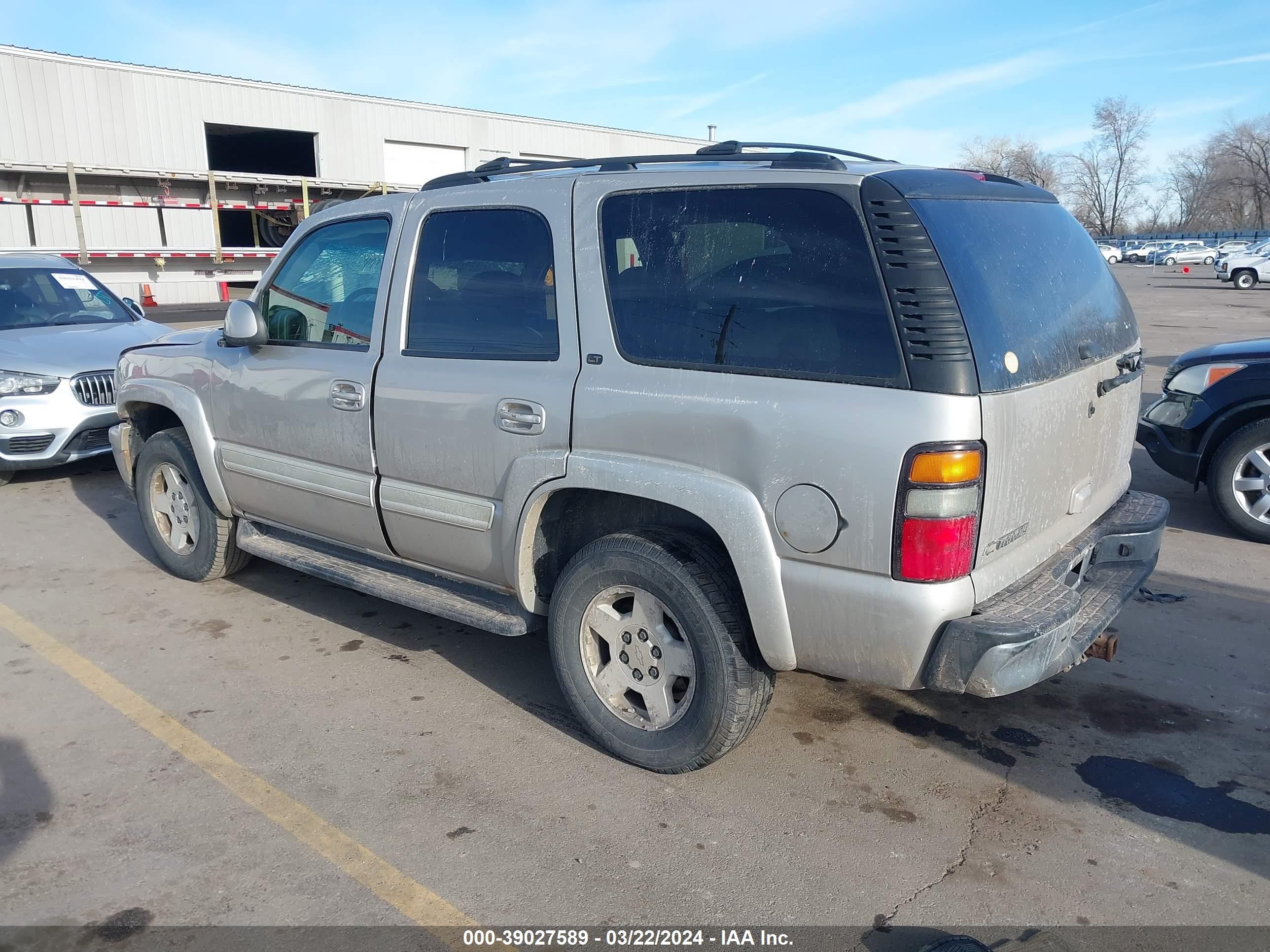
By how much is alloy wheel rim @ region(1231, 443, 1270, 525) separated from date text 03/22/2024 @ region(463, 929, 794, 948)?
4607mm

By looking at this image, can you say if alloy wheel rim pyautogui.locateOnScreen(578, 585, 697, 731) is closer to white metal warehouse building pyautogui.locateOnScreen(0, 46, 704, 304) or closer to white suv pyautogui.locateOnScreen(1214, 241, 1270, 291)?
white metal warehouse building pyautogui.locateOnScreen(0, 46, 704, 304)

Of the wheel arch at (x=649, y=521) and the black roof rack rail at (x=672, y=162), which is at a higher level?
the black roof rack rail at (x=672, y=162)

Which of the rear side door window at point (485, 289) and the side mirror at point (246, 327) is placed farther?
the side mirror at point (246, 327)

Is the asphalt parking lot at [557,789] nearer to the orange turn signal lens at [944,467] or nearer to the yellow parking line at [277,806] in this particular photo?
the yellow parking line at [277,806]

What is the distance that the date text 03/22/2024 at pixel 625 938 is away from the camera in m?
2.62

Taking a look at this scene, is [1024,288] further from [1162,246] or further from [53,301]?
[1162,246]

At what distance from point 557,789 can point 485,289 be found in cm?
187

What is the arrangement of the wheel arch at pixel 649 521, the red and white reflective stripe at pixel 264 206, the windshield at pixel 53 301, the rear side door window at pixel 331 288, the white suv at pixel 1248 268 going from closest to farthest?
the wheel arch at pixel 649 521 < the rear side door window at pixel 331 288 < the windshield at pixel 53 301 < the red and white reflective stripe at pixel 264 206 < the white suv at pixel 1248 268

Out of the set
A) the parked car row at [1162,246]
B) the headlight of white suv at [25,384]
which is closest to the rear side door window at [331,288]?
the headlight of white suv at [25,384]

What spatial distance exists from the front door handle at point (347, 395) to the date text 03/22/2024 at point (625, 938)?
217 cm

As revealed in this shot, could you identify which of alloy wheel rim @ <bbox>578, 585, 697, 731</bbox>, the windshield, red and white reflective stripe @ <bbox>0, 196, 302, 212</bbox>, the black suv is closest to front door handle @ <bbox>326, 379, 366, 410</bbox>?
alloy wheel rim @ <bbox>578, 585, 697, 731</bbox>

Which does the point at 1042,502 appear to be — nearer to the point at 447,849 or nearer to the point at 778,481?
the point at 778,481

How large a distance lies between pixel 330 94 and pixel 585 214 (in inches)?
952

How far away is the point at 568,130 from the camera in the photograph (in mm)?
28375
